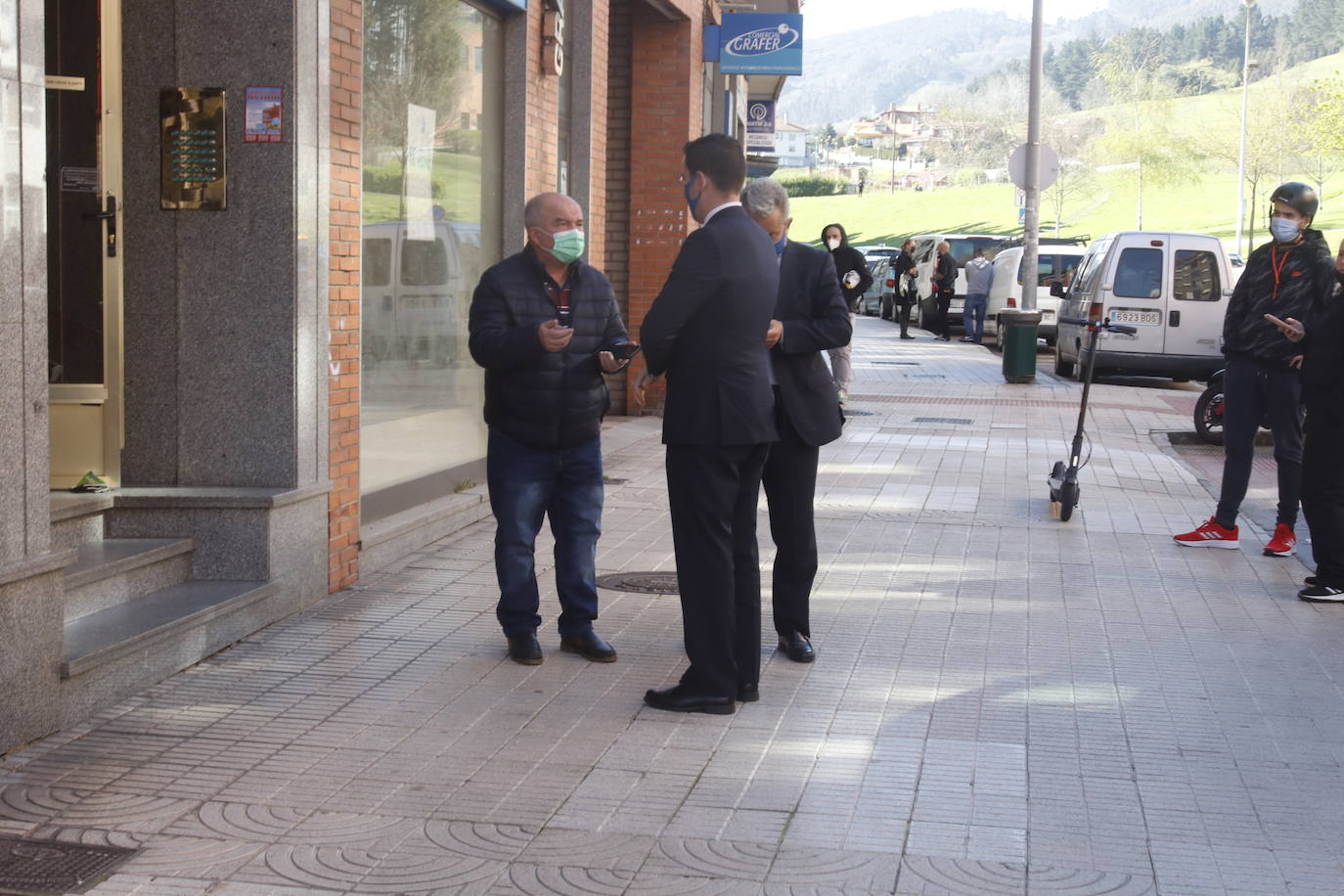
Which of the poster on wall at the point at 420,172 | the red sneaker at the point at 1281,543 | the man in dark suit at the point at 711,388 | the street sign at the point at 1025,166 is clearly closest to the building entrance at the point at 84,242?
the poster on wall at the point at 420,172

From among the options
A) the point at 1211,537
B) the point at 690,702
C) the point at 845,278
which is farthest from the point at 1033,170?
the point at 690,702

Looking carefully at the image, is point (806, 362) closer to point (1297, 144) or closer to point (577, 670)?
point (577, 670)

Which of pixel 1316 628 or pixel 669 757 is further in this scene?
pixel 1316 628

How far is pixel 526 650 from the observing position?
6.51 meters

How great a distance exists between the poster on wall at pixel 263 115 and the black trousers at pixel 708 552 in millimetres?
2513

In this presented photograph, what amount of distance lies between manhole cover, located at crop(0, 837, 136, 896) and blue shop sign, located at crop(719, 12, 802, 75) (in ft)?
48.6

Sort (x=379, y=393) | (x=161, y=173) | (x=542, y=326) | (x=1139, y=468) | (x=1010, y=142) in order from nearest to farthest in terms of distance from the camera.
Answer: (x=542, y=326), (x=161, y=173), (x=379, y=393), (x=1139, y=468), (x=1010, y=142)

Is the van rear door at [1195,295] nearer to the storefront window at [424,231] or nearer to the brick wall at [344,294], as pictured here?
the storefront window at [424,231]

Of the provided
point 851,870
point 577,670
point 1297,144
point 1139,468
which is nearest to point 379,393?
point 577,670

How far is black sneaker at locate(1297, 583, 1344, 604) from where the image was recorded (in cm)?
807

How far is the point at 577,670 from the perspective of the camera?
255 inches

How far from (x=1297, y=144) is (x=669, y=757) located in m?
82.7

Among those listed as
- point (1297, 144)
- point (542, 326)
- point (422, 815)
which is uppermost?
point (1297, 144)

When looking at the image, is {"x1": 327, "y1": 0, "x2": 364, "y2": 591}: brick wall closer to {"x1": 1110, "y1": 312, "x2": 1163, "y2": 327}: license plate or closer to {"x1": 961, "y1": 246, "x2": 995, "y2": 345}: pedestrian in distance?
{"x1": 1110, "y1": 312, "x2": 1163, "y2": 327}: license plate
